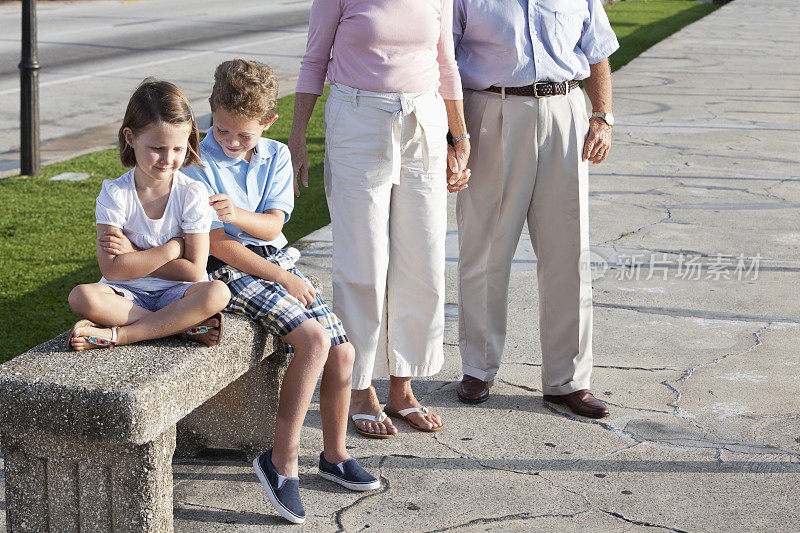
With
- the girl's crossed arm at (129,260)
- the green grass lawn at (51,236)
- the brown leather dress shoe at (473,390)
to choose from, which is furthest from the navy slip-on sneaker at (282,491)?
the green grass lawn at (51,236)

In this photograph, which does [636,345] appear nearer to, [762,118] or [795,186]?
[795,186]

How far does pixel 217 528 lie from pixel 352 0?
1.71m

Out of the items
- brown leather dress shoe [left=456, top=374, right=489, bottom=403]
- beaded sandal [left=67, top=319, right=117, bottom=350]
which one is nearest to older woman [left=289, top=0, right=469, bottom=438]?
brown leather dress shoe [left=456, top=374, right=489, bottom=403]

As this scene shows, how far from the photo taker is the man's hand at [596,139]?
3779 mm

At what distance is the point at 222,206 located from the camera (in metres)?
2.98

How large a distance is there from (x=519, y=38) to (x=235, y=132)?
114 cm

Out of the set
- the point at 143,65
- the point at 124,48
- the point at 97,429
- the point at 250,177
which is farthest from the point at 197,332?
the point at 124,48

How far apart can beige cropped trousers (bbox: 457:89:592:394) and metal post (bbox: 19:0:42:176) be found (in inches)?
186

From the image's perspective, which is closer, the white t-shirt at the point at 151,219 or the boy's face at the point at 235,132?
the white t-shirt at the point at 151,219

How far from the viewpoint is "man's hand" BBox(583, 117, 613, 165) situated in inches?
A: 149

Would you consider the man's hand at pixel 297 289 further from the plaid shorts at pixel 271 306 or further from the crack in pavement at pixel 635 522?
the crack in pavement at pixel 635 522

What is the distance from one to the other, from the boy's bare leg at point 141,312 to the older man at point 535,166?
134 centimetres

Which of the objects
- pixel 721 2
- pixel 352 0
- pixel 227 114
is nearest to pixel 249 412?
pixel 227 114

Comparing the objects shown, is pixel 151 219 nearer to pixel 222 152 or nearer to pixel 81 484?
pixel 222 152
